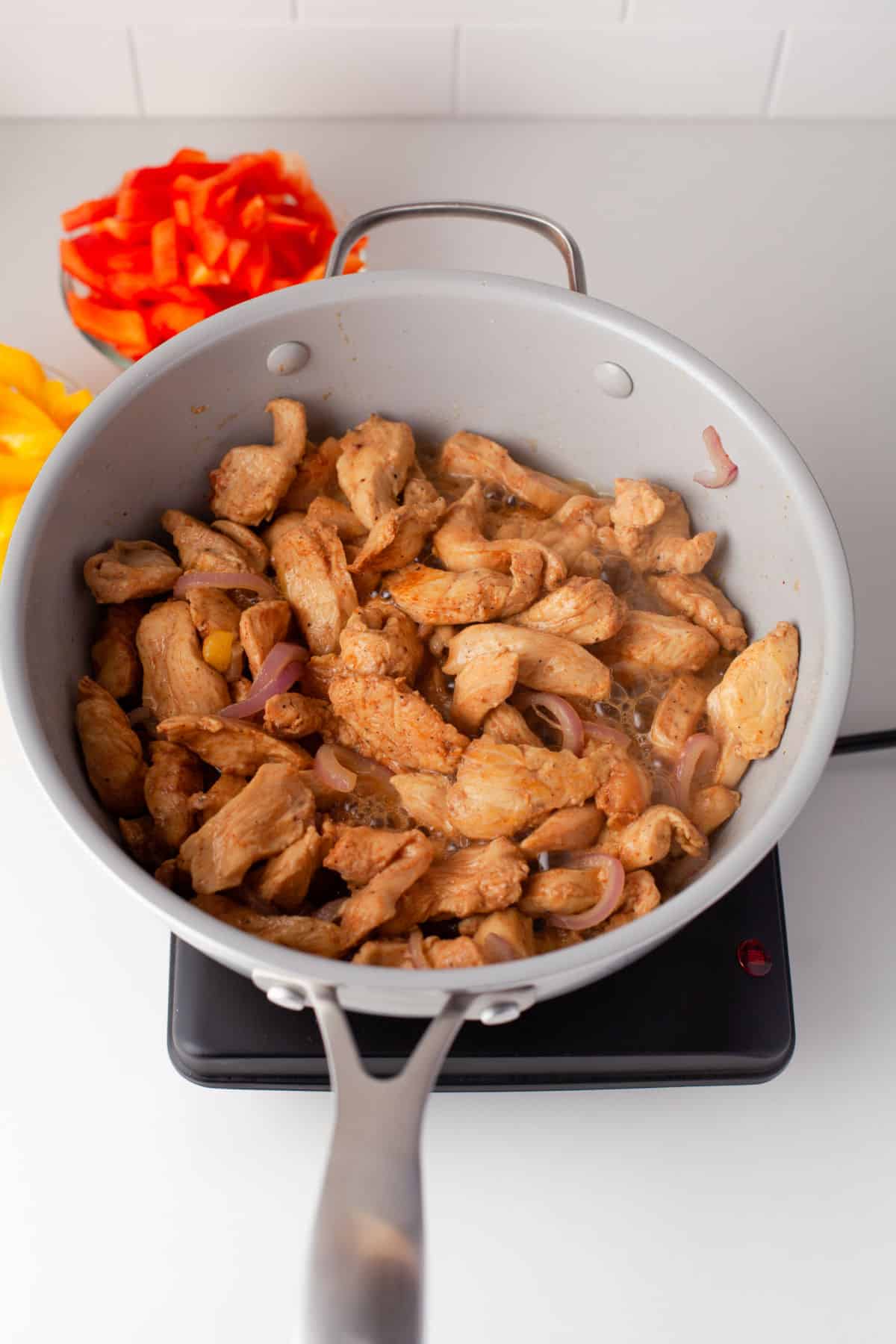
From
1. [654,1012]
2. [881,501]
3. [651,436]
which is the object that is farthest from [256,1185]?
[881,501]

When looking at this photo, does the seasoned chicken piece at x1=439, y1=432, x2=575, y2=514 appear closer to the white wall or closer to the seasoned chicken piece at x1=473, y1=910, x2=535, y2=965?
the seasoned chicken piece at x1=473, y1=910, x2=535, y2=965

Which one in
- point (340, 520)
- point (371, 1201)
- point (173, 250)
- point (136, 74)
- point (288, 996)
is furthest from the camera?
point (136, 74)

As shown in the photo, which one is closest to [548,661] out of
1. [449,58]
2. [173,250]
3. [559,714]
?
[559,714]

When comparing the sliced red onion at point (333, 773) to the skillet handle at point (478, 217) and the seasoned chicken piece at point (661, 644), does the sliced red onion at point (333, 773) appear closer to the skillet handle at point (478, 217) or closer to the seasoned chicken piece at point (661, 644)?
the seasoned chicken piece at point (661, 644)

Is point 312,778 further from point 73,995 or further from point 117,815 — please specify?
point 73,995

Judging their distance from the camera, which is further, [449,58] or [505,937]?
[449,58]

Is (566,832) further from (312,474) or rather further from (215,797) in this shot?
(312,474)
